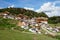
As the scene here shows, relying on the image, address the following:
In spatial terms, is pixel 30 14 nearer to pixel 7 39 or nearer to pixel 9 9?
pixel 9 9

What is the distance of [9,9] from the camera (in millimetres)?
70500

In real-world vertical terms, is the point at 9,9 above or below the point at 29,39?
above

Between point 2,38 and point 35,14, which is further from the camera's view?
point 35,14

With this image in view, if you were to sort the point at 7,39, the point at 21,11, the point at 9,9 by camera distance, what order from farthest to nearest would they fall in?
the point at 21,11 → the point at 9,9 → the point at 7,39

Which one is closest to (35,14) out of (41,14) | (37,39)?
(41,14)

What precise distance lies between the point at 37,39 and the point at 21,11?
56869mm

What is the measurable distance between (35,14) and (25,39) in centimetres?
5920

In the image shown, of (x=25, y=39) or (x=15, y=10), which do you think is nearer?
(x=25, y=39)

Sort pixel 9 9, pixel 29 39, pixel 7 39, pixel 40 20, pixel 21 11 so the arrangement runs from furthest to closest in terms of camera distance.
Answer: pixel 21 11 < pixel 9 9 < pixel 40 20 < pixel 29 39 < pixel 7 39

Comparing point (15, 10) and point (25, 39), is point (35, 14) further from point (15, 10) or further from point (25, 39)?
point (25, 39)

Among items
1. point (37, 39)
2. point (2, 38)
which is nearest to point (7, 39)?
point (2, 38)

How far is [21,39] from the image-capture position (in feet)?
59.2

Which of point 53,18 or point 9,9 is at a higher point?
point 9,9

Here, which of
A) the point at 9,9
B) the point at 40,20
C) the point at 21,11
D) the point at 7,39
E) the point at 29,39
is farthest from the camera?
the point at 21,11
